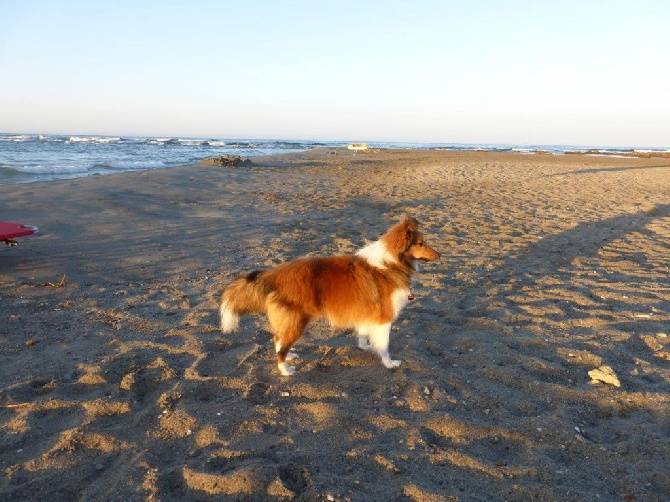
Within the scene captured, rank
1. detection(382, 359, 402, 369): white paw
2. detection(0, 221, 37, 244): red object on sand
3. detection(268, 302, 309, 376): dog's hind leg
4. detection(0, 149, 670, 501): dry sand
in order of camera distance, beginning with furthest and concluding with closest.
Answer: detection(0, 221, 37, 244): red object on sand
detection(382, 359, 402, 369): white paw
detection(268, 302, 309, 376): dog's hind leg
detection(0, 149, 670, 501): dry sand

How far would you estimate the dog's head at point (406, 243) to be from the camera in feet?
14.1

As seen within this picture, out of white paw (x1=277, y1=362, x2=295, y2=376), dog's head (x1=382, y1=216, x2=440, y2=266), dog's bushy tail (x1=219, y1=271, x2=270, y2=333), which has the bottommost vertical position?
white paw (x1=277, y1=362, x2=295, y2=376)

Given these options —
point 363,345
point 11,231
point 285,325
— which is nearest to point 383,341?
point 363,345

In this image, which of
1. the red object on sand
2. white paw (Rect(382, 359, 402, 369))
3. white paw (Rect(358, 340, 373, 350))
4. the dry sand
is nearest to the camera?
the dry sand

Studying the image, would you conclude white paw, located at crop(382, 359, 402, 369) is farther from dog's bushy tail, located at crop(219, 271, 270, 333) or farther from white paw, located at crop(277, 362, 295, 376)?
dog's bushy tail, located at crop(219, 271, 270, 333)

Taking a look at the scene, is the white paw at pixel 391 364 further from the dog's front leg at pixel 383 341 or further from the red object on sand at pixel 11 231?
the red object on sand at pixel 11 231

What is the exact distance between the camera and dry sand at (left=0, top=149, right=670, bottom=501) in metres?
2.79

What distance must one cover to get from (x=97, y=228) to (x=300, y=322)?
614 centimetres

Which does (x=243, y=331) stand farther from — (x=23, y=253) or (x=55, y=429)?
(x=23, y=253)

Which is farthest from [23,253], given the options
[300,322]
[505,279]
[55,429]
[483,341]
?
[505,279]

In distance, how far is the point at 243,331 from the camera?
5.02 m

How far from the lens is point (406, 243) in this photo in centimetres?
432

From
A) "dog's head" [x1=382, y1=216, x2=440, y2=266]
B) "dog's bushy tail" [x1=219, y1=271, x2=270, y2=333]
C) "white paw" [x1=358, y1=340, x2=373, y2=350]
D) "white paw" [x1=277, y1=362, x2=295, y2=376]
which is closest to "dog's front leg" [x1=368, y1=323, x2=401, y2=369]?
"white paw" [x1=358, y1=340, x2=373, y2=350]

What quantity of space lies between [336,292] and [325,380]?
2.52 ft
